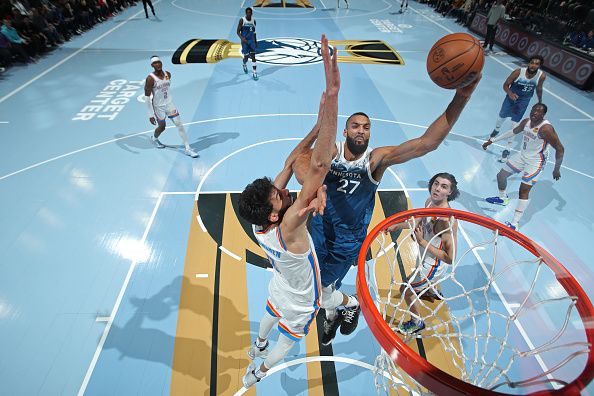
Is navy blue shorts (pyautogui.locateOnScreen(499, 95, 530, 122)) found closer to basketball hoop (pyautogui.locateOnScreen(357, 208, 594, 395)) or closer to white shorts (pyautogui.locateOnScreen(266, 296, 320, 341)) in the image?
A: basketball hoop (pyautogui.locateOnScreen(357, 208, 594, 395))

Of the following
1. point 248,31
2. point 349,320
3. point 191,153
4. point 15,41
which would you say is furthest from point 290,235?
point 15,41

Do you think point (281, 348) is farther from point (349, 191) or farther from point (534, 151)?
point (534, 151)

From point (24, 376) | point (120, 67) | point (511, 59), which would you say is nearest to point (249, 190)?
point (24, 376)

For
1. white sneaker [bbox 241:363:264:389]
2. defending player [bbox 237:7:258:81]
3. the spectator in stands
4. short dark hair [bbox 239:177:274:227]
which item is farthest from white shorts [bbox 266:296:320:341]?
the spectator in stands

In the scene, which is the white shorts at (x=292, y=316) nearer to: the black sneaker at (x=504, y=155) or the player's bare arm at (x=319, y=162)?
the player's bare arm at (x=319, y=162)

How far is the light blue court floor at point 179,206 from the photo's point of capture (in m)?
3.50

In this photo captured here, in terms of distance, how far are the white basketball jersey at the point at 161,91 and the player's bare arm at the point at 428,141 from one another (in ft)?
14.6

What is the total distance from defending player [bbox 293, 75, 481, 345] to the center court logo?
350 inches

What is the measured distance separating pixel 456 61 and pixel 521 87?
5022mm

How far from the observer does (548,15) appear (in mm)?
13711

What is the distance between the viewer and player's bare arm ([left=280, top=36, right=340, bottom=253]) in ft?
5.30

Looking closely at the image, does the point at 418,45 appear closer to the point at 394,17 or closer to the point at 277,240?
the point at 394,17

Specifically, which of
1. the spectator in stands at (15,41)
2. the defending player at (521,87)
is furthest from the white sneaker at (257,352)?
the spectator in stands at (15,41)

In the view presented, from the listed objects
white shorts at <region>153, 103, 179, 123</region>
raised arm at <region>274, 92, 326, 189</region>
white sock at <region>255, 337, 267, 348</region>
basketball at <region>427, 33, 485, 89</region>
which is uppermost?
basketball at <region>427, 33, 485, 89</region>
